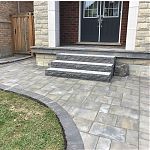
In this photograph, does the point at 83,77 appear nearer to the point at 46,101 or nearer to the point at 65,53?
the point at 65,53

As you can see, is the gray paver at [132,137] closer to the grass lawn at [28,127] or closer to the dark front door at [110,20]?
the grass lawn at [28,127]

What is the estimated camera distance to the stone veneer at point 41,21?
655 centimetres

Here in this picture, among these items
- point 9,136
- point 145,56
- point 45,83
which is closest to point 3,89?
point 45,83

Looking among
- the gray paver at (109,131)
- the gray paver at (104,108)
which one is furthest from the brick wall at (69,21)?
Answer: the gray paver at (109,131)

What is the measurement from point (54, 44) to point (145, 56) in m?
2.95

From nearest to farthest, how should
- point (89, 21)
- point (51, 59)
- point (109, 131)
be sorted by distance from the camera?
point (109, 131)
point (51, 59)
point (89, 21)

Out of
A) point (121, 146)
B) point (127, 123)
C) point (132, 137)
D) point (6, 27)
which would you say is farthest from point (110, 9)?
point (121, 146)

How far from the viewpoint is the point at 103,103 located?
3.93 meters

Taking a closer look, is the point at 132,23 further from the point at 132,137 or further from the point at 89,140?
the point at 89,140

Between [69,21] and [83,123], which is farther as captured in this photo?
[69,21]

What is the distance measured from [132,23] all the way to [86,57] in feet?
5.42

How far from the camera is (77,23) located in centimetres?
771

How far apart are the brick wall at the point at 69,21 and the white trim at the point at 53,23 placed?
3.63ft

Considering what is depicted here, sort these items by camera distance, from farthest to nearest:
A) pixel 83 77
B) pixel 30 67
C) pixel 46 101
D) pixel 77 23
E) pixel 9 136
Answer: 1. pixel 77 23
2. pixel 30 67
3. pixel 83 77
4. pixel 46 101
5. pixel 9 136
